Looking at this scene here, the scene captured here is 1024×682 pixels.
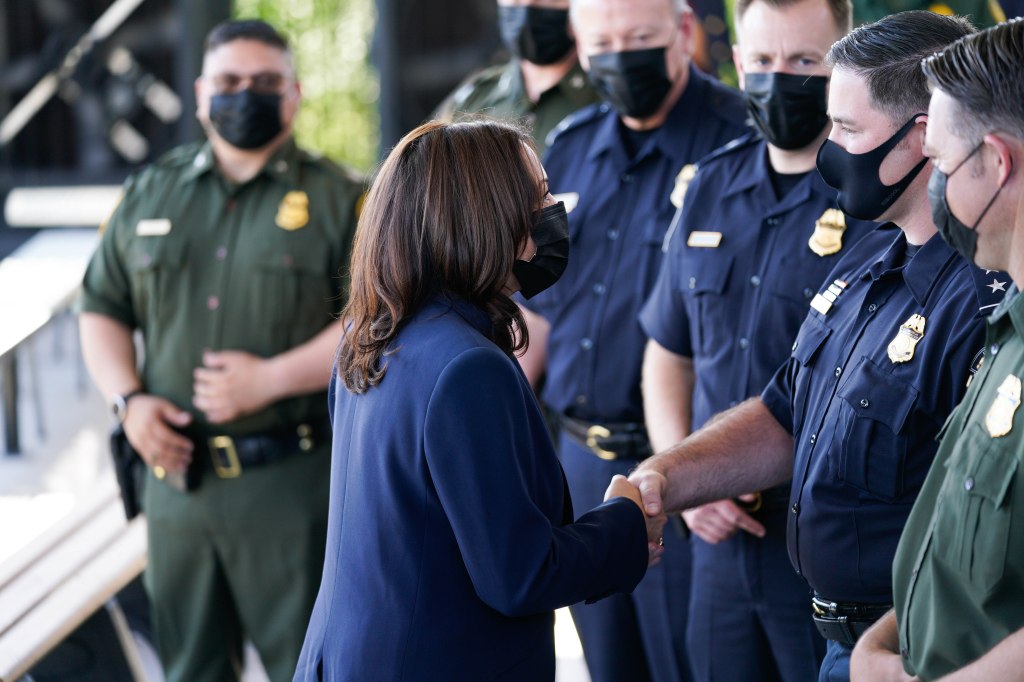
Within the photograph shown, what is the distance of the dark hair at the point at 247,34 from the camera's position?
3434 millimetres

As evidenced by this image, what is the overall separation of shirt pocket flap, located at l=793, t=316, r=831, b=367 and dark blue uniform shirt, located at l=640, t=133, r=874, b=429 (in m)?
0.32

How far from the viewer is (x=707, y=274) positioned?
8.73 feet

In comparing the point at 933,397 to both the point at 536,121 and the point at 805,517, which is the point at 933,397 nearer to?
the point at 805,517

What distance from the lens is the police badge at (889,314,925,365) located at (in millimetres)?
1945

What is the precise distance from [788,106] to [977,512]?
1.21 m

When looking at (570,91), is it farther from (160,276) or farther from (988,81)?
(988,81)

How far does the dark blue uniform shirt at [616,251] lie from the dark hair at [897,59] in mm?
1016

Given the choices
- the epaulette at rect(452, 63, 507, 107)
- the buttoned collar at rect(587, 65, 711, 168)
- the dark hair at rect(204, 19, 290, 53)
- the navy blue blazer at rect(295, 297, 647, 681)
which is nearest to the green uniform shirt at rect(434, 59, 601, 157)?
→ the epaulette at rect(452, 63, 507, 107)

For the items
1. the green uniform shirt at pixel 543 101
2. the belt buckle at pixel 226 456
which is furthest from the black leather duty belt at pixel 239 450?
the green uniform shirt at pixel 543 101

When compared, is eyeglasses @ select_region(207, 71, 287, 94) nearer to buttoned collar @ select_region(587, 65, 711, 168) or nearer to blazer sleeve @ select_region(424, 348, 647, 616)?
buttoned collar @ select_region(587, 65, 711, 168)

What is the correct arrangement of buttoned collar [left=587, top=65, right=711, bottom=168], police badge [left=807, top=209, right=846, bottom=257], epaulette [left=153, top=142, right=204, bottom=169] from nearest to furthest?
police badge [left=807, top=209, right=846, bottom=257], buttoned collar [left=587, top=65, right=711, bottom=168], epaulette [left=153, top=142, right=204, bottom=169]

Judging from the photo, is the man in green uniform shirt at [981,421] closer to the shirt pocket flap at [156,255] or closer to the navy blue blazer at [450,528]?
the navy blue blazer at [450,528]

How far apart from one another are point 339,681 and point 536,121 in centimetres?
225

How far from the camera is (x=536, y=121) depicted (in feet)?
12.3
